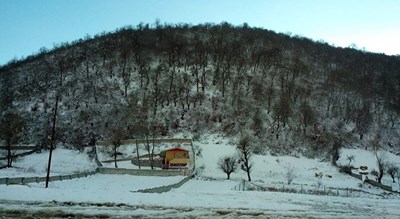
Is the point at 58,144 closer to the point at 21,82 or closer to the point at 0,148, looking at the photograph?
the point at 0,148

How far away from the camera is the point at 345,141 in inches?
3506

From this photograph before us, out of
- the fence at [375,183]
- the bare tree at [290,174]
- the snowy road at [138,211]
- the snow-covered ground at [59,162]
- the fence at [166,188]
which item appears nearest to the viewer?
the snowy road at [138,211]

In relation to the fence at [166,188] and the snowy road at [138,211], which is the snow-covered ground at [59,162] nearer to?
the fence at [166,188]

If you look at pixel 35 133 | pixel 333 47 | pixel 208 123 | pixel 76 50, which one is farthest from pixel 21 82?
pixel 333 47

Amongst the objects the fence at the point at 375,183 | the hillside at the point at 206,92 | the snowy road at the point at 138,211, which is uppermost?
the hillside at the point at 206,92

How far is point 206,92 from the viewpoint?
103500 mm

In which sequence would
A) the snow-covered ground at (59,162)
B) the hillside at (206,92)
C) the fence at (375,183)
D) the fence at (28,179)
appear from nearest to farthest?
the fence at (28,179) < the fence at (375,183) < the snow-covered ground at (59,162) < the hillside at (206,92)

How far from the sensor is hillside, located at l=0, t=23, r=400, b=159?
87562 millimetres

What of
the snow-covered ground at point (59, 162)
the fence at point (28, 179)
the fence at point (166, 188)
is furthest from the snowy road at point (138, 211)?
the snow-covered ground at point (59, 162)

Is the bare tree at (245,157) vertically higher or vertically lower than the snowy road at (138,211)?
higher

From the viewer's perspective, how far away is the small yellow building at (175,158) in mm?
63094

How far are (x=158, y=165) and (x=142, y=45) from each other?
81.5 metres

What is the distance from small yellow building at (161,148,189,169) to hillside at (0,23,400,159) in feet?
21.9

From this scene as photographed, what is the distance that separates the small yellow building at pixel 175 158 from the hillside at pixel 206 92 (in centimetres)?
668
